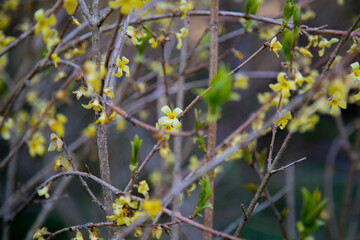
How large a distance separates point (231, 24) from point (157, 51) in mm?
1906

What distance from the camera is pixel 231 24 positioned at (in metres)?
4.61

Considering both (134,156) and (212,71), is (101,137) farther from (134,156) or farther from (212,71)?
(212,71)

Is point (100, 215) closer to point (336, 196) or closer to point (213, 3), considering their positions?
point (213, 3)

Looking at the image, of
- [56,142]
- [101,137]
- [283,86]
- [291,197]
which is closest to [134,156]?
[101,137]

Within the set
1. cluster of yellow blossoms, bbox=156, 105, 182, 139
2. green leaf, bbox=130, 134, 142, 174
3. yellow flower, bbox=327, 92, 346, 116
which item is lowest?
green leaf, bbox=130, 134, 142, 174

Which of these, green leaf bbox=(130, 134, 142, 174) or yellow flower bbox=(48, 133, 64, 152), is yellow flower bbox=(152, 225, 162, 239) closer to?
green leaf bbox=(130, 134, 142, 174)

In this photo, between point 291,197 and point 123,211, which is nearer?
point 123,211

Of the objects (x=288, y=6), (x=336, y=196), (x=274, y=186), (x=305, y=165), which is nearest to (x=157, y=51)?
(x=288, y=6)

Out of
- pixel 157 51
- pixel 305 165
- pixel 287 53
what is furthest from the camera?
pixel 305 165

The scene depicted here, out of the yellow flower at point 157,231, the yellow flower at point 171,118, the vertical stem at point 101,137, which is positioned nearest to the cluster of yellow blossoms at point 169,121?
the yellow flower at point 171,118

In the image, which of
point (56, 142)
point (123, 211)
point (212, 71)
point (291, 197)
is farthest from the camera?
point (291, 197)

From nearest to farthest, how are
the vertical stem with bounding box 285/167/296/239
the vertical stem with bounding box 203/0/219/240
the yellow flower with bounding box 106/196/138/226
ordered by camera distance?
the yellow flower with bounding box 106/196/138/226
the vertical stem with bounding box 203/0/219/240
the vertical stem with bounding box 285/167/296/239

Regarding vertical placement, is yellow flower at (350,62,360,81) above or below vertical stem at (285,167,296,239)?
above

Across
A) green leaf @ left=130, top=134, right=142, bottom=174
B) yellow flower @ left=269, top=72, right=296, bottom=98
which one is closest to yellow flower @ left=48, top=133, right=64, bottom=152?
green leaf @ left=130, top=134, right=142, bottom=174
